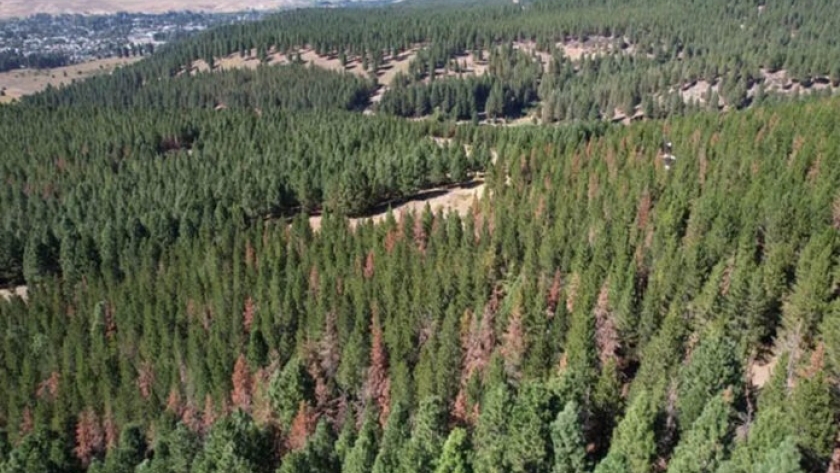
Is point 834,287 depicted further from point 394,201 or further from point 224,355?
point 394,201

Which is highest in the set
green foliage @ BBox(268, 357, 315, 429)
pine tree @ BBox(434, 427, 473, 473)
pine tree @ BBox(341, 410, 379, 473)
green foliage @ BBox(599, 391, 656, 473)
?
green foliage @ BBox(599, 391, 656, 473)

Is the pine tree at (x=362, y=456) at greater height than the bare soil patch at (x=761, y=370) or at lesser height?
lesser

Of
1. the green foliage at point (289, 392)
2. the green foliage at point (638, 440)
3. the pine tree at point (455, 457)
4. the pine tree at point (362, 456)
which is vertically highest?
the green foliage at point (638, 440)

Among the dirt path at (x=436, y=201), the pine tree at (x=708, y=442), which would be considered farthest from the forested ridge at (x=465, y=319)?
the dirt path at (x=436, y=201)

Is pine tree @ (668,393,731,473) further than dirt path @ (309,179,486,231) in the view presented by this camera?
No

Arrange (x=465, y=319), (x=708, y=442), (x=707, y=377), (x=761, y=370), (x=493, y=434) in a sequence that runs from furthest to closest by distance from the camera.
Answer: (x=465, y=319) → (x=761, y=370) → (x=493, y=434) → (x=707, y=377) → (x=708, y=442)

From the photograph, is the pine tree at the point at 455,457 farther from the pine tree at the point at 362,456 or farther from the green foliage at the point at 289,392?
the green foliage at the point at 289,392

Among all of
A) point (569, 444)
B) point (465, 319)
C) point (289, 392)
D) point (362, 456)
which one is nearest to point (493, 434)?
point (569, 444)

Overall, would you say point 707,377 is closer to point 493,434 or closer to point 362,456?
point 493,434

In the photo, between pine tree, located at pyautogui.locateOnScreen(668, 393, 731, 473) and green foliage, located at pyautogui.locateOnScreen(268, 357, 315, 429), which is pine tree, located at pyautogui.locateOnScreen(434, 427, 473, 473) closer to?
pine tree, located at pyautogui.locateOnScreen(668, 393, 731, 473)

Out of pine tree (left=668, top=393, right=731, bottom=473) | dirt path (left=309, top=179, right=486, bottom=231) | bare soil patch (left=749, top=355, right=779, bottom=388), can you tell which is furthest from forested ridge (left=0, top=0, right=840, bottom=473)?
dirt path (left=309, top=179, right=486, bottom=231)
